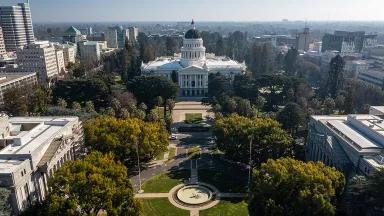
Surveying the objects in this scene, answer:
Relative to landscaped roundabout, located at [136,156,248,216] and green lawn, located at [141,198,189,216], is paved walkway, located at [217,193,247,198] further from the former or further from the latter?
green lawn, located at [141,198,189,216]

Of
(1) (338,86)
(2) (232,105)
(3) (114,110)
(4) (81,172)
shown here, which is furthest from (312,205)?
(1) (338,86)

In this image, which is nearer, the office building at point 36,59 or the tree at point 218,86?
the tree at point 218,86

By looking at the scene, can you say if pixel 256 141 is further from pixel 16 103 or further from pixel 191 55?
pixel 191 55

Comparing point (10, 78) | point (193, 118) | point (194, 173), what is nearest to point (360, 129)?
point (194, 173)

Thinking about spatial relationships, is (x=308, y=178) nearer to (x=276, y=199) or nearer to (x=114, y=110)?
(x=276, y=199)

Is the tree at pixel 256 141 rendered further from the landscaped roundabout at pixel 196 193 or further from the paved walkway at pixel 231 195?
the paved walkway at pixel 231 195

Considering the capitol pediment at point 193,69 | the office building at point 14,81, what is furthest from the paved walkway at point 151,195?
the capitol pediment at point 193,69
